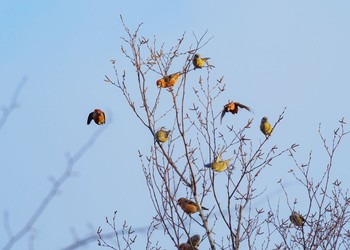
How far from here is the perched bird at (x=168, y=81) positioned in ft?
17.3

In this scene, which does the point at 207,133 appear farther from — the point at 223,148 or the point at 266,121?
the point at 266,121

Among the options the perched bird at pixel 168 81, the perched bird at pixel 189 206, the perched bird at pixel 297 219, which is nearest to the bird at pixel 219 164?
the perched bird at pixel 189 206

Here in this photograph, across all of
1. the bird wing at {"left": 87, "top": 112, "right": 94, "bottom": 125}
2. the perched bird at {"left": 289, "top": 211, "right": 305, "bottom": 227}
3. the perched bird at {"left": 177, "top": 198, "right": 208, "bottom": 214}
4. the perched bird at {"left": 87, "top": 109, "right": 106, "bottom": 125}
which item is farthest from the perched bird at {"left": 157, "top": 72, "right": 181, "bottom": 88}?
the perched bird at {"left": 289, "top": 211, "right": 305, "bottom": 227}

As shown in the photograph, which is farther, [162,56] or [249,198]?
[162,56]

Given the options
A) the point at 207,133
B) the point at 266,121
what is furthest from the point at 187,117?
the point at 266,121

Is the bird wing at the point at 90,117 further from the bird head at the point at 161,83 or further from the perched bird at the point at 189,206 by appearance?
the perched bird at the point at 189,206

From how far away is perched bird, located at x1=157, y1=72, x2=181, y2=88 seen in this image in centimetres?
527

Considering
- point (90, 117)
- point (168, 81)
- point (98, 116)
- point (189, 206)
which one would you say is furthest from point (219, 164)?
point (90, 117)

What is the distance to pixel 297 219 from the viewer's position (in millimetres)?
5840

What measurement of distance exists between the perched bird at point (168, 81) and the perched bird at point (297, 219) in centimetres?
168

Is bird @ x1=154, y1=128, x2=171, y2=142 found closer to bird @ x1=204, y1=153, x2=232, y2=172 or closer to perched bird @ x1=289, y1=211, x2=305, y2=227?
bird @ x1=204, y1=153, x2=232, y2=172

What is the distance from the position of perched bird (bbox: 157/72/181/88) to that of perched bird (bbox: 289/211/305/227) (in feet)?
5.50

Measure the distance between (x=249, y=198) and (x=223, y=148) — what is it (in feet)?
1.47

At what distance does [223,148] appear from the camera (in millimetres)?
5207
